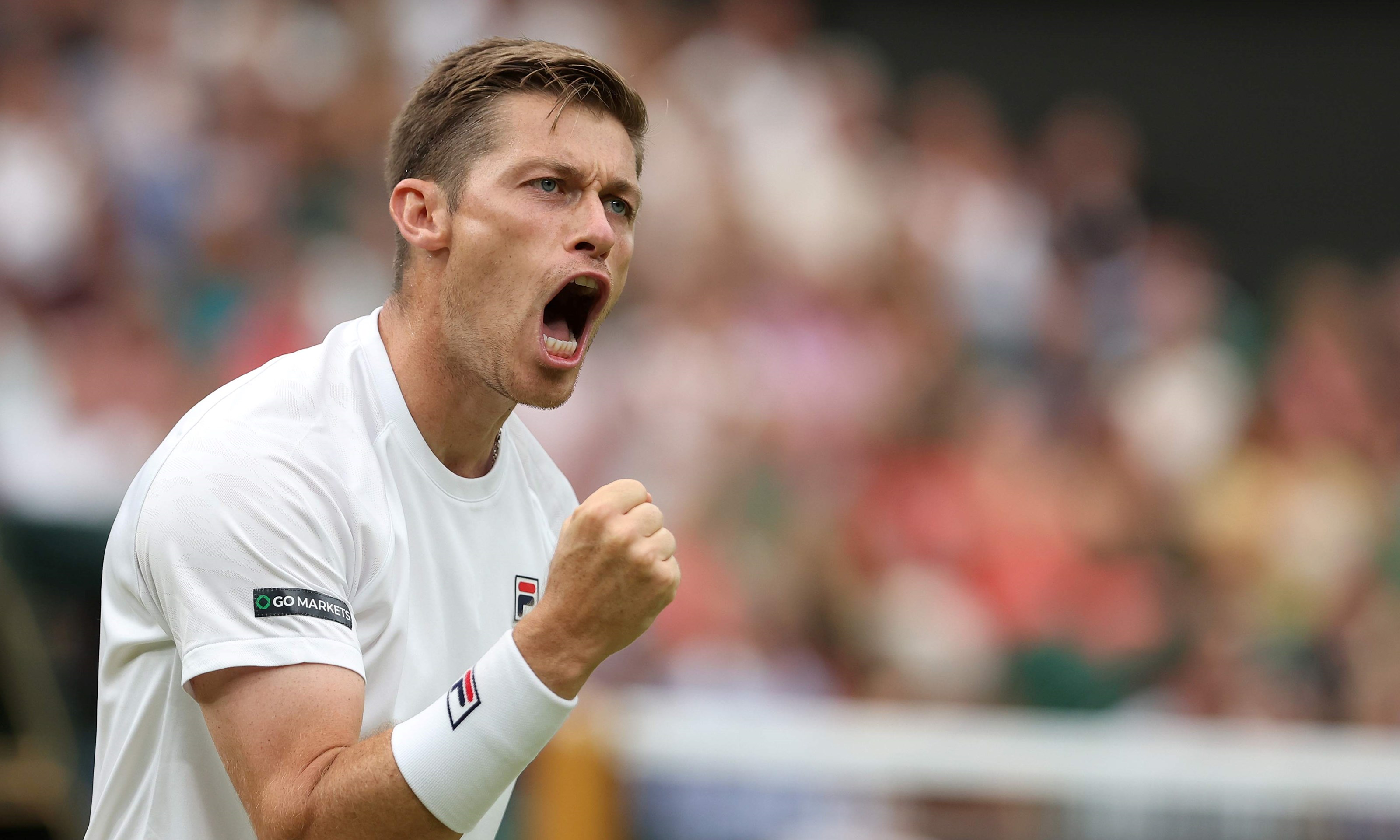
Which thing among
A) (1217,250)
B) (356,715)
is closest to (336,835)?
(356,715)

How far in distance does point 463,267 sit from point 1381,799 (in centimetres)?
435

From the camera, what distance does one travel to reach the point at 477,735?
235 cm

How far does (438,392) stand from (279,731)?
714 millimetres

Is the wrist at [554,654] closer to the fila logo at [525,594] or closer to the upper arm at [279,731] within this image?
the upper arm at [279,731]

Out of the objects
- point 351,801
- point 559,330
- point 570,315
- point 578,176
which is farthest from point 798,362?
point 351,801

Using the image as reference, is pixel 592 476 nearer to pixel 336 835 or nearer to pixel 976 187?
pixel 976 187

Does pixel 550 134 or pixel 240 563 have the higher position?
pixel 550 134

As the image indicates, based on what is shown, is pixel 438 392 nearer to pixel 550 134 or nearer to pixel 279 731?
pixel 550 134

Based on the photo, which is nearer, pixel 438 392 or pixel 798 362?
pixel 438 392

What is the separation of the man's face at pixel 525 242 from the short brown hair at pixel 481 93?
0.08 ft

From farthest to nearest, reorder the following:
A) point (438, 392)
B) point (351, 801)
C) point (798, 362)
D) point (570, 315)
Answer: point (798, 362) → point (570, 315) → point (438, 392) → point (351, 801)

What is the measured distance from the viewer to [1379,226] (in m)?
11.4

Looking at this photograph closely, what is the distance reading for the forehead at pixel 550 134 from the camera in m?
2.69

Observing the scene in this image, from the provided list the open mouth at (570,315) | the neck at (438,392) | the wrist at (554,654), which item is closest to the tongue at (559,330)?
the open mouth at (570,315)
